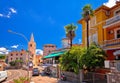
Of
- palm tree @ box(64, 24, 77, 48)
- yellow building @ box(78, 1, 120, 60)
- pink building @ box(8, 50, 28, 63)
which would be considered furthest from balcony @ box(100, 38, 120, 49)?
pink building @ box(8, 50, 28, 63)

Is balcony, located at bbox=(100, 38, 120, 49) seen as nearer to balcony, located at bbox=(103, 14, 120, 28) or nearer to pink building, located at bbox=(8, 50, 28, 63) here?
balcony, located at bbox=(103, 14, 120, 28)

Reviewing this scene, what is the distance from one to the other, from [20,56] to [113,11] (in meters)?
82.5

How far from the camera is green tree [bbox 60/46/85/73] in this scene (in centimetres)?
2904

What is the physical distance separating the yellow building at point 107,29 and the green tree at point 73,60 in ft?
12.5

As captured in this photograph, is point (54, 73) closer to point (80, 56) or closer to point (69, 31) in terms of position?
point (69, 31)

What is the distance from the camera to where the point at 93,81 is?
24516mm

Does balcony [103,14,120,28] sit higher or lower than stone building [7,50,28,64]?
higher

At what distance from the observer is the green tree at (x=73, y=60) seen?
29.0 m

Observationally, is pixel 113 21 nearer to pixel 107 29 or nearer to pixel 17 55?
pixel 107 29

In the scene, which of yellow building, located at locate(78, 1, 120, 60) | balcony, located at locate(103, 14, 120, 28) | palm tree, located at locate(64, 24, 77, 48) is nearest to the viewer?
balcony, located at locate(103, 14, 120, 28)

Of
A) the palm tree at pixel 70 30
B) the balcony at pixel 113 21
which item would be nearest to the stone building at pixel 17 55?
the palm tree at pixel 70 30

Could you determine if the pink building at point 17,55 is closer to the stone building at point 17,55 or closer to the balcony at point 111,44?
the stone building at point 17,55

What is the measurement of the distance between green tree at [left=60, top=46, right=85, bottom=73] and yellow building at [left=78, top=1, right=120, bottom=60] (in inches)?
150

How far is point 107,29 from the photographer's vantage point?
1252 inches
